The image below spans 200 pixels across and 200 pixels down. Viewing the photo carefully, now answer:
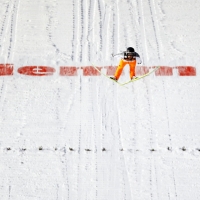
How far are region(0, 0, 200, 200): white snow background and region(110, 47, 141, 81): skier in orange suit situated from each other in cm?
15

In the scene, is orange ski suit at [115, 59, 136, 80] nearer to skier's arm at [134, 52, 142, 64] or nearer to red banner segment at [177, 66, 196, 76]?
skier's arm at [134, 52, 142, 64]

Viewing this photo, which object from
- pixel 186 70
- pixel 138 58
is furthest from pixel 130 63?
pixel 186 70

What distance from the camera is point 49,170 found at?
19.2 feet

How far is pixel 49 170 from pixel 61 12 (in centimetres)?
376

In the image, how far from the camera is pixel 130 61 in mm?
6922

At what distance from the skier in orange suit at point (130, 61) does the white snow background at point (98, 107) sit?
5.7 inches

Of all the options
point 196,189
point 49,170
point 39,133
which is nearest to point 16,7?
point 39,133

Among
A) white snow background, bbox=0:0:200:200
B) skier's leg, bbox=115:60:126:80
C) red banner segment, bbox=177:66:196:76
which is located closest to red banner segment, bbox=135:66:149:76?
white snow background, bbox=0:0:200:200

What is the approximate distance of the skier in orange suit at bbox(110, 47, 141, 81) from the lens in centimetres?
689

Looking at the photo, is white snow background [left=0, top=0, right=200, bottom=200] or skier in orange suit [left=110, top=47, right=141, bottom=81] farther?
skier in orange suit [left=110, top=47, right=141, bottom=81]

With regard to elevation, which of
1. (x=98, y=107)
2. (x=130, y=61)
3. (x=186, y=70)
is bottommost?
(x=98, y=107)

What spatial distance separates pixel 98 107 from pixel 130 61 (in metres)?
0.92

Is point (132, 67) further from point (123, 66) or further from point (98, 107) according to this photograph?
point (98, 107)

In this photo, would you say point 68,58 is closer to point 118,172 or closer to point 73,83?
point 73,83
